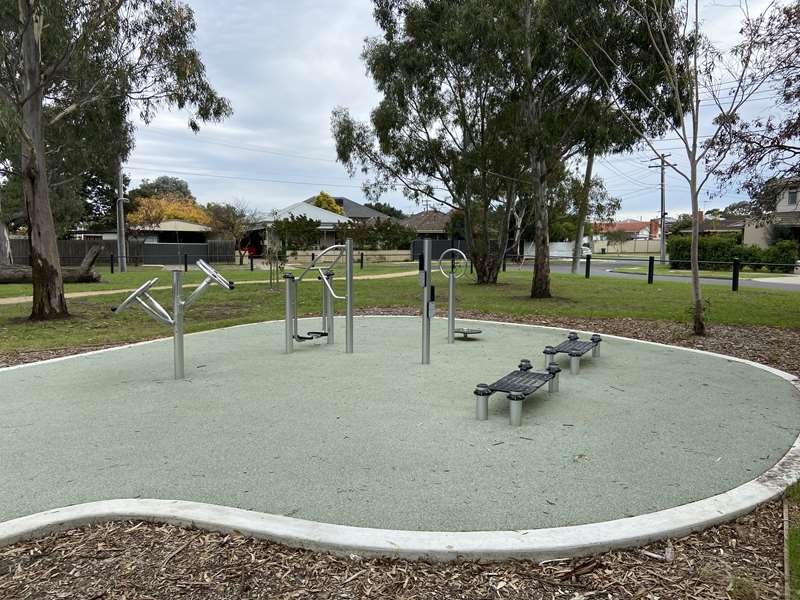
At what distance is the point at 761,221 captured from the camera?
11.5 metres

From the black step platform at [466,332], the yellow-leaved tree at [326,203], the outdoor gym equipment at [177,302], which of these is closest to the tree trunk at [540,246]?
the black step platform at [466,332]

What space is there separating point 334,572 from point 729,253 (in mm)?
35344

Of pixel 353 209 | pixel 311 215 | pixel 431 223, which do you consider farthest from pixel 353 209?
pixel 311 215

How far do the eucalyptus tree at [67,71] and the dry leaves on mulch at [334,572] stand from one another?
8450mm

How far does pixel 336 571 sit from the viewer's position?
247cm

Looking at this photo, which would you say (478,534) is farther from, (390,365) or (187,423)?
(390,365)

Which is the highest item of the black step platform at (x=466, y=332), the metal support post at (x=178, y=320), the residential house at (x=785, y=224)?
the residential house at (x=785, y=224)

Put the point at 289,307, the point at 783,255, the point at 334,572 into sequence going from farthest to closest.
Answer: the point at 783,255
the point at 289,307
the point at 334,572

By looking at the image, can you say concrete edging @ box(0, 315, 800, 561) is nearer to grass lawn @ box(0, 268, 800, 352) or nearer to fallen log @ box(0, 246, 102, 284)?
grass lawn @ box(0, 268, 800, 352)

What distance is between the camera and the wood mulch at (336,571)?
2332mm

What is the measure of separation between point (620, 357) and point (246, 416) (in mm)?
4570

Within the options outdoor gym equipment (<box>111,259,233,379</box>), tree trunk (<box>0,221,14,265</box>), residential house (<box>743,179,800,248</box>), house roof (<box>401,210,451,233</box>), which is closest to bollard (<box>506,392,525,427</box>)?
outdoor gym equipment (<box>111,259,233,379</box>)

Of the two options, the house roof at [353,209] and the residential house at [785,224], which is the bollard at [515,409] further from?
the house roof at [353,209]

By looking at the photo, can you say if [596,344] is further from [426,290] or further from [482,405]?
[482,405]
